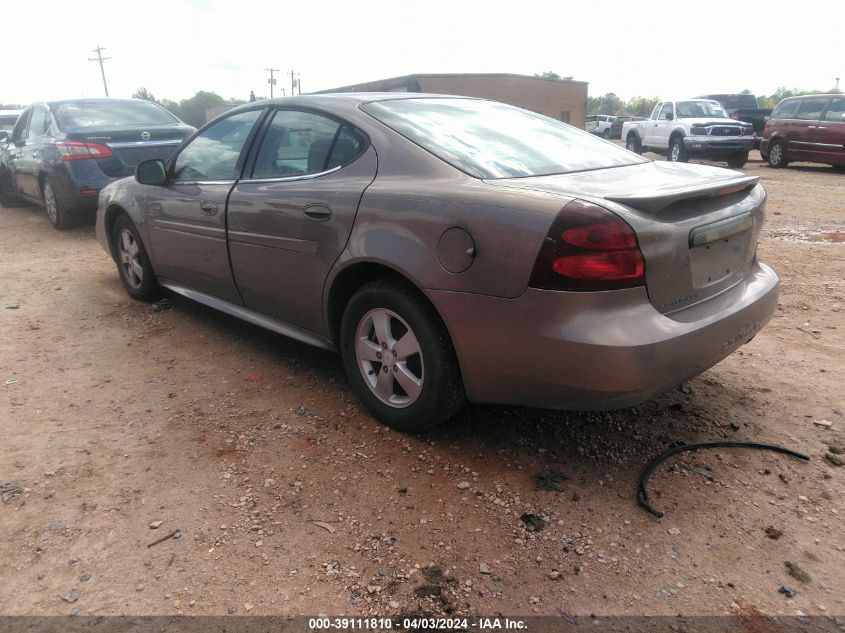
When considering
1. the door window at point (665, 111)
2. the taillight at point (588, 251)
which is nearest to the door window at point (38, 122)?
the taillight at point (588, 251)

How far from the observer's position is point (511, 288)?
92.8 inches

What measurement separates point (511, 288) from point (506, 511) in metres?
0.83

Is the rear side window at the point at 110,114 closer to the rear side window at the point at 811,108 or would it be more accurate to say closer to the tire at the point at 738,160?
the rear side window at the point at 811,108

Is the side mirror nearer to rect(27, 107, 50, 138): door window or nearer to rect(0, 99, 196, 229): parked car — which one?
rect(0, 99, 196, 229): parked car

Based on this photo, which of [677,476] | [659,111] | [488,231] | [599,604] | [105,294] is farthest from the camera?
[659,111]

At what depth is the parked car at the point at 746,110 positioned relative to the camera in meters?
19.1

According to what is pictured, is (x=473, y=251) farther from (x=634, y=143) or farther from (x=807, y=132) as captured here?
(x=634, y=143)

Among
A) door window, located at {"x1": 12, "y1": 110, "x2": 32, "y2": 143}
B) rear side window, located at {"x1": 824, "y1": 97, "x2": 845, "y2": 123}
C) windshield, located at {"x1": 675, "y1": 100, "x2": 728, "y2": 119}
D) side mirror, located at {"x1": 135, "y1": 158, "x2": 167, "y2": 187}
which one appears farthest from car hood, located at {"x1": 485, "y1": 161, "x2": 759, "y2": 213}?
windshield, located at {"x1": 675, "y1": 100, "x2": 728, "y2": 119}

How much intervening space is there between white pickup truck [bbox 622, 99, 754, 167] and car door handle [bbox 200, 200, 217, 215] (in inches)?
601

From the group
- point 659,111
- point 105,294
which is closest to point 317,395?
point 105,294

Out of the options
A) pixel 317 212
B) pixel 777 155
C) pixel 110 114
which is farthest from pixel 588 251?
pixel 777 155

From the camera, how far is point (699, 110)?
57.2 feet

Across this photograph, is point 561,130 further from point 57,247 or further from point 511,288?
point 57,247

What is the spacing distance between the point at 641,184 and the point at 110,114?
755 centimetres
